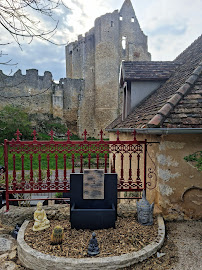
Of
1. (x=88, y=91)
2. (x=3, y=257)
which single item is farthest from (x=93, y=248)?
(x=88, y=91)

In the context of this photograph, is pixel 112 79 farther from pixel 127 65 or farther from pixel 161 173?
pixel 161 173

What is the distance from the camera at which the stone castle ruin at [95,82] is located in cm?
2720

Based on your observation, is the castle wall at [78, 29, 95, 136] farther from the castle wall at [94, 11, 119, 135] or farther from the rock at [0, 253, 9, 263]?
the rock at [0, 253, 9, 263]

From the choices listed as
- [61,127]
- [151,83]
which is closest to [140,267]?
[151,83]

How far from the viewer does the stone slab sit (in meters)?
3.83

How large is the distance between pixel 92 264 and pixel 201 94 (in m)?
3.96

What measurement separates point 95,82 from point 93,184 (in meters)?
26.8

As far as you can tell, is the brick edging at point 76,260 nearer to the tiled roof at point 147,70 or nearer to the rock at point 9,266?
the rock at point 9,266

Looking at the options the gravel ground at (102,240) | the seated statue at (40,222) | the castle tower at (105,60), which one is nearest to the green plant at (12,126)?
the castle tower at (105,60)

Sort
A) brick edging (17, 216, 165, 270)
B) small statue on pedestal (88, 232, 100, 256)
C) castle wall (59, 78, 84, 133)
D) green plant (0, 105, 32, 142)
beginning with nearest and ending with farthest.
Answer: brick edging (17, 216, 165, 270) < small statue on pedestal (88, 232, 100, 256) < green plant (0, 105, 32, 142) < castle wall (59, 78, 84, 133)

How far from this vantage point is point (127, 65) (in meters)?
8.09

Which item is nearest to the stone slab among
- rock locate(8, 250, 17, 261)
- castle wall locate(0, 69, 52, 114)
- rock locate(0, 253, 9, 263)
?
rock locate(8, 250, 17, 261)

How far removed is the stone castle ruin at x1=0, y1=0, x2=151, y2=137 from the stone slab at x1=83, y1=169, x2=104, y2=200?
25.1 m

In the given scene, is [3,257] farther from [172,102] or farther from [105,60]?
[105,60]
